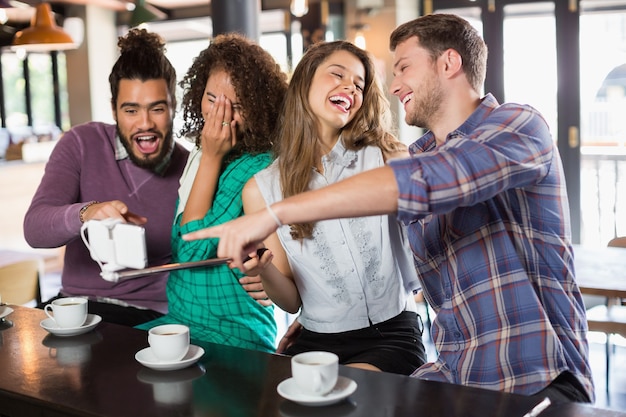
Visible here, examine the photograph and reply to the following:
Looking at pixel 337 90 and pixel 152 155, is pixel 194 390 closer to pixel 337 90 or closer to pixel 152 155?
pixel 337 90

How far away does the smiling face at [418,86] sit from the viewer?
193 cm

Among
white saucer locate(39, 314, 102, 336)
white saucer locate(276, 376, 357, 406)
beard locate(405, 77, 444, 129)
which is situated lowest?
white saucer locate(276, 376, 357, 406)

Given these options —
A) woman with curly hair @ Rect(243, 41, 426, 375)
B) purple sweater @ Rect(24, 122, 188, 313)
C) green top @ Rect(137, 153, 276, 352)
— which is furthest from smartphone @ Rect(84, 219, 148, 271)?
purple sweater @ Rect(24, 122, 188, 313)

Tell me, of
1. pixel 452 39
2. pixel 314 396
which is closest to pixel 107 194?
pixel 452 39

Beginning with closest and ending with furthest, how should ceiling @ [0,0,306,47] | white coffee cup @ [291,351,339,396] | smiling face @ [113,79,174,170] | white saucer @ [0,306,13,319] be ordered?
1. white coffee cup @ [291,351,339,396]
2. white saucer @ [0,306,13,319]
3. smiling face @ [113,79,174,170]
4. ceiling @ [0,0,306,47]

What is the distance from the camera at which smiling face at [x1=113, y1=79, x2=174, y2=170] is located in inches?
103

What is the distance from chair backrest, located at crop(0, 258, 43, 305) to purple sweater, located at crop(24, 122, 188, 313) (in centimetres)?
72

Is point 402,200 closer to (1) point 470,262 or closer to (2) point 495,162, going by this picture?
(2) point 495,162

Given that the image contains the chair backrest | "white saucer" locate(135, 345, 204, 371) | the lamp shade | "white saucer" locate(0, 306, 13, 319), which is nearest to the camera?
"white saucer" locate(135, 345, 204, 371)

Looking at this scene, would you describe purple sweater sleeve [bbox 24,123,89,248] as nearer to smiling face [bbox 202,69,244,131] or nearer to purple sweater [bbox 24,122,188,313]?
purple sweater [bbox 24,122,188,313]

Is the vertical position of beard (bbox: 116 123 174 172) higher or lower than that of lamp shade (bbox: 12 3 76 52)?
→ lower

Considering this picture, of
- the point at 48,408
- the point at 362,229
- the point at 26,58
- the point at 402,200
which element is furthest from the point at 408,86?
the point at 26,58

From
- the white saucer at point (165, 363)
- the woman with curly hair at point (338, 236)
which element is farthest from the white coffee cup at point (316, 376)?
the woman with curly hair at point (338, 236)

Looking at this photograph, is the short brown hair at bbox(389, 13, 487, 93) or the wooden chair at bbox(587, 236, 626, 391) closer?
the short brown hair at bbox(389, 13, 487, 93)
